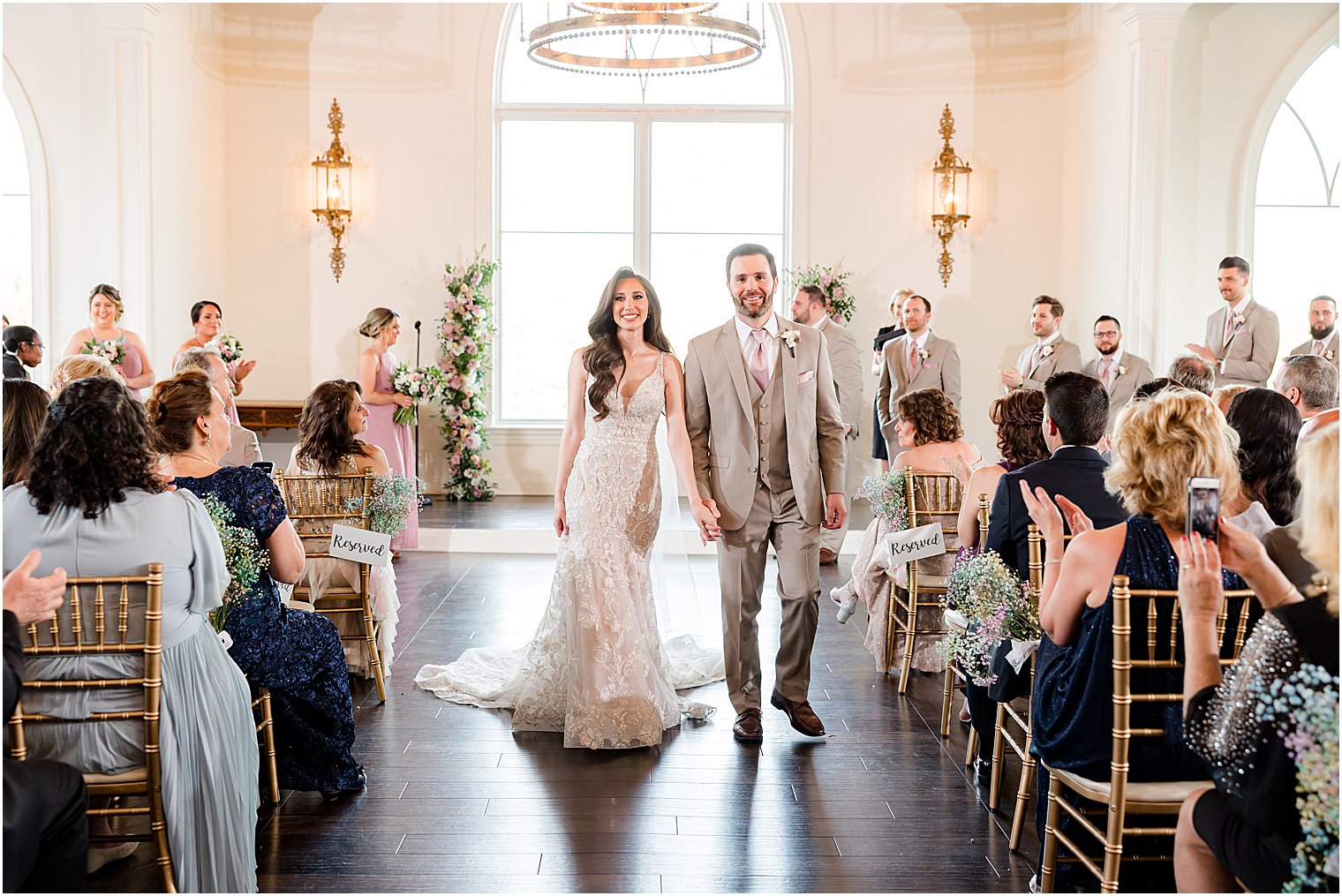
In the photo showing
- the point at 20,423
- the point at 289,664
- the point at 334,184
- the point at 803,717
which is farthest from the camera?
the point at 334,184

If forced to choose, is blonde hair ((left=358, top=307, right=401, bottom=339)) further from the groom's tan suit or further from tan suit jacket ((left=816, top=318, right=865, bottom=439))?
the groom's tan suit

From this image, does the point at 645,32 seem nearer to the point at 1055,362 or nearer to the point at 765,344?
the point at 765,344

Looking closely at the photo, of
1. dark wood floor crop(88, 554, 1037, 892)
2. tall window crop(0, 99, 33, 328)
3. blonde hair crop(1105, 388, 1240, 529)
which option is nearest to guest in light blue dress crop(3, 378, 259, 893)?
dark wood floor crop(88, 554, 1037, 892)

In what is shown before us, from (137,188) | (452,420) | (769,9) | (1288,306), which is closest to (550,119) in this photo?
Answer: (769,9)

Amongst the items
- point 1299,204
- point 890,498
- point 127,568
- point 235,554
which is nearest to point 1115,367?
point 1299,204

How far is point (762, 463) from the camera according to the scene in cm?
431

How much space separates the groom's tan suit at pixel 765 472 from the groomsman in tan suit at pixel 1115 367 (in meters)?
4.55

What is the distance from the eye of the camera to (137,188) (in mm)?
9258

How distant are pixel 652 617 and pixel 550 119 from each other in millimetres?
7903

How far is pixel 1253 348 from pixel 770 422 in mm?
4956

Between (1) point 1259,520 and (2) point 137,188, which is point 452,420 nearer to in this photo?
(2) point 137,188

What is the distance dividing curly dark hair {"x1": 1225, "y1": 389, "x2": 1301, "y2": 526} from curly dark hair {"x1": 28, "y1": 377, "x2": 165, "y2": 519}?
289 cm

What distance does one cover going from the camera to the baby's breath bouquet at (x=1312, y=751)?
6.08 feet

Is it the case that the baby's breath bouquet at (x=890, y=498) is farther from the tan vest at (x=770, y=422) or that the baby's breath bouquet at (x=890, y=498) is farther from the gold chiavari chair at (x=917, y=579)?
the tan vest at (x=770, y=422)
